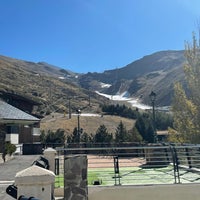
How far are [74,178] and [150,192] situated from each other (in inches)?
93.9

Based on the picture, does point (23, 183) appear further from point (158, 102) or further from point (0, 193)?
point (158, 102)

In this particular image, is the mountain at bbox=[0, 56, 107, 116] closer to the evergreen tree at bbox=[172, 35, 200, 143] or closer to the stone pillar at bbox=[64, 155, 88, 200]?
the evergreen tree at bbox=[172, 35, 200, 143]

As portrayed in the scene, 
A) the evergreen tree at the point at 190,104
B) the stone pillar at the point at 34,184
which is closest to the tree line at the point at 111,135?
the evergreen tree at the point at 190,104

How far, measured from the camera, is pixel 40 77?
15250 cm

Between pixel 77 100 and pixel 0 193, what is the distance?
4468 inches

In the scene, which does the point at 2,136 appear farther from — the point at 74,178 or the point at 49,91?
the point at 49,91

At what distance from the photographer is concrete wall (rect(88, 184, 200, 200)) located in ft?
30.1

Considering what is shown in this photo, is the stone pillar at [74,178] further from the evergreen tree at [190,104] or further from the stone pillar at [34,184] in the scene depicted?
the evergreen tree at [190,104]

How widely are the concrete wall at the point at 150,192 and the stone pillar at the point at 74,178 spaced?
30.5 inches

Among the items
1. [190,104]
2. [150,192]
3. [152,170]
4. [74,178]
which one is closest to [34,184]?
[74,178]

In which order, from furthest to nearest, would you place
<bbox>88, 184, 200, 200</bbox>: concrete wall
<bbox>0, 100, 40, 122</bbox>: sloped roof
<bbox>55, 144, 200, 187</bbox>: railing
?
1. <bbox>0, 100, 40, 122</bbox>: sloped roof
2. <bbox>55, 144, 200, 187</bbox>: railing
3. <bbox>88, 184, 200, 200</bbox>: concrete wall

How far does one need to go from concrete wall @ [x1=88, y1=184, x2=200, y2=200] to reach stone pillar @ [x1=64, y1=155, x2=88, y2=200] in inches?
30.5

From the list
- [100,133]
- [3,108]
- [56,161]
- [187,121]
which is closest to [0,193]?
[56,161]

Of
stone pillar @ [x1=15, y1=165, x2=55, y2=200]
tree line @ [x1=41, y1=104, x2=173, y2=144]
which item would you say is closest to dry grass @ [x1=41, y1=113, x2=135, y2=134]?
tree line @ [x1=41, y1=104, x2=173, y2=144]
